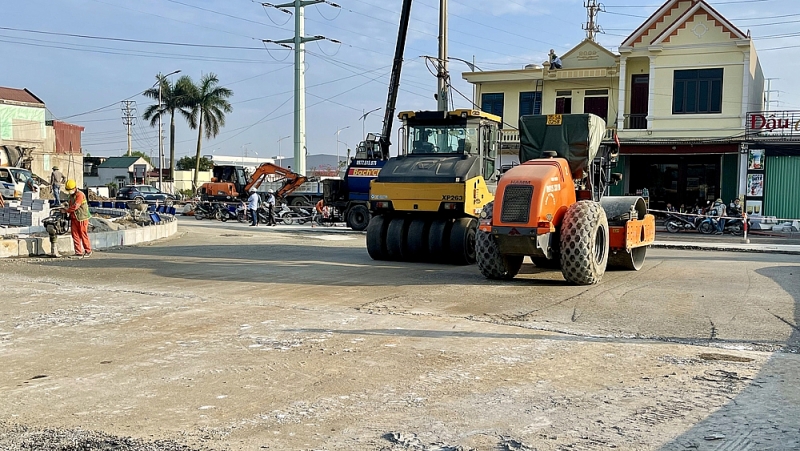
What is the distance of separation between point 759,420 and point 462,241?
9.94 metres

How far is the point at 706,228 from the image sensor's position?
29.1 meters

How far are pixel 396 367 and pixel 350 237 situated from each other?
58.7 feet

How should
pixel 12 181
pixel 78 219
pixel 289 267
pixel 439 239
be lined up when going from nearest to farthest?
pixel 289 267 → pixel 439 239 → pixel 78 219 → pixel 12 181

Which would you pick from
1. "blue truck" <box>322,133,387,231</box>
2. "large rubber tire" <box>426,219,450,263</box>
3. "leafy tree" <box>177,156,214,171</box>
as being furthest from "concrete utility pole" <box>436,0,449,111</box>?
"leafy tree" <box>177,156,214,171</box>

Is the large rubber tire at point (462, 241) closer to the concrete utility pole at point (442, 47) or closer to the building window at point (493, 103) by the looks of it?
the concrete utility pole at point (442, 47)

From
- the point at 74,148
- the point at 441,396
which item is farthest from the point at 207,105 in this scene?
the point at 441,396

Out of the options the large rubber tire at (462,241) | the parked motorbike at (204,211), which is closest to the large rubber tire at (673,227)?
the large rubber tire at (462,241)

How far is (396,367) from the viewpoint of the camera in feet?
21.8

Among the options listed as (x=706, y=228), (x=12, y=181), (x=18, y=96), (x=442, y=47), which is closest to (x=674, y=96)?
(x=706, y=228)

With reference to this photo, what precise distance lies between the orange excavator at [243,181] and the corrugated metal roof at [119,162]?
158ft

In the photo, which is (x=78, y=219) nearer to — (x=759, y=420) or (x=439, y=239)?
(x=439, y=239)

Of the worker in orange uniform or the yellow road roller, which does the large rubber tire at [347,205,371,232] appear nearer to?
the yellow road roller

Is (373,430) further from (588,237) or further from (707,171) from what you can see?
(707,171)

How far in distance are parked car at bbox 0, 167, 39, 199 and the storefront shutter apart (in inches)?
1275
